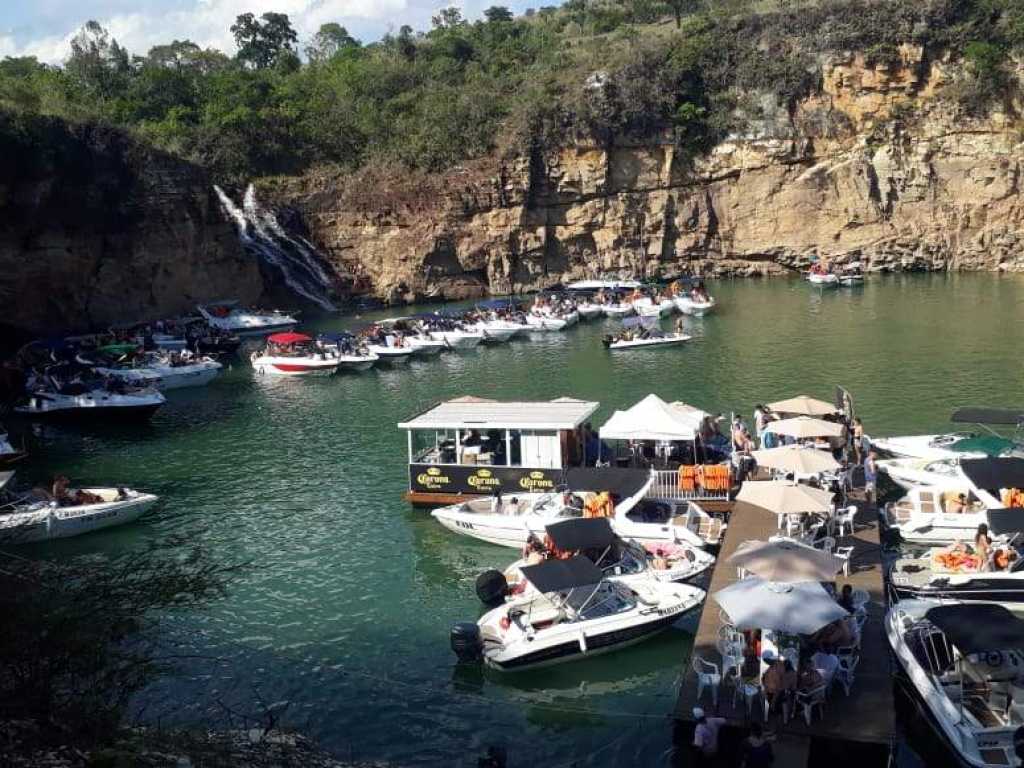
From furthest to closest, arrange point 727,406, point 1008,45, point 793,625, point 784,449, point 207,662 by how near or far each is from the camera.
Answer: point 1008,45 → point 727,406 → point 784,449 → point 207,662 → point 793,625

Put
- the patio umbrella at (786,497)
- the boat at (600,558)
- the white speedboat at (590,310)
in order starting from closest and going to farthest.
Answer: the boat at (600,558) < the patio umbrella at (786,497) < the white speedboat at (590,310)

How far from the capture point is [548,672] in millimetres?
18688

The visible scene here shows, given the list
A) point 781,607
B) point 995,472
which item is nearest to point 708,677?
point 781,607

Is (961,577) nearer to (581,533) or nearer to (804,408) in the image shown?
(581,533)

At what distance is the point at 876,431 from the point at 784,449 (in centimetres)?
956

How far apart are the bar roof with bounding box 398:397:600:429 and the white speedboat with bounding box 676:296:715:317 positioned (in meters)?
33.2

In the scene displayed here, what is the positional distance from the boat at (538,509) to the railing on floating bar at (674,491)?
0.62 meters

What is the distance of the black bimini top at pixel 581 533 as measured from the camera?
2114 cm

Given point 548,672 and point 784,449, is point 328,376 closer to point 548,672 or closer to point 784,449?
point 784,449

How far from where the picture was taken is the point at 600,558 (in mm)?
21328

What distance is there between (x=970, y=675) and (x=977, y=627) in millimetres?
785

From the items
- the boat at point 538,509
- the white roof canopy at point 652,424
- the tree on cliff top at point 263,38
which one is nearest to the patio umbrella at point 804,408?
the white roof canopy at point 652,424

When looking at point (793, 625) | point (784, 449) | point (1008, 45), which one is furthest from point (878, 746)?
point (1008, 45)

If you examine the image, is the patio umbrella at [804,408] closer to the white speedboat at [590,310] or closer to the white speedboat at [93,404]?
the white speedboat at [93,404]
